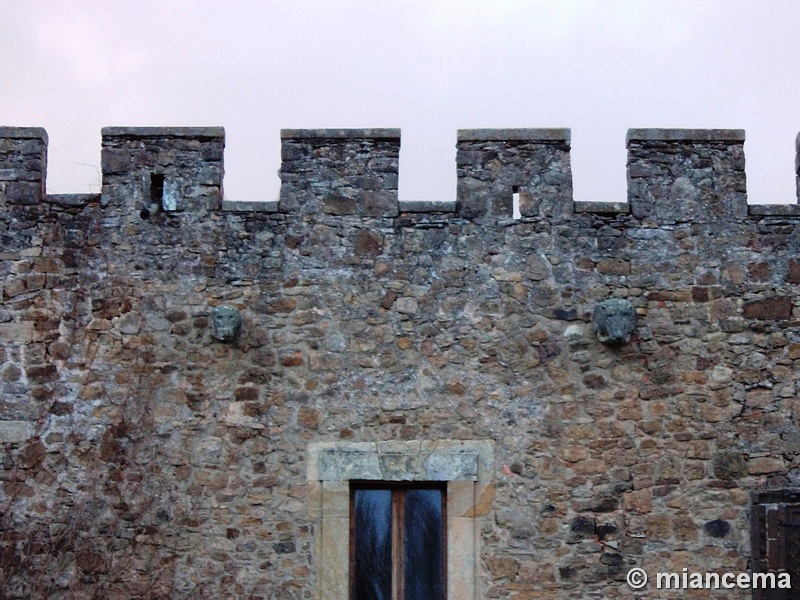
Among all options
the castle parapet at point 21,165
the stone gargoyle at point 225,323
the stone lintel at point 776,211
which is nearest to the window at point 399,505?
the stone gargoyle at point 225,323

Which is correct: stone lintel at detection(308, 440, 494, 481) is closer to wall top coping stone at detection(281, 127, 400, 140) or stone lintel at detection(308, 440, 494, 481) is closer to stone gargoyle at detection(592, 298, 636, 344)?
stone gargoyle at detection(592, 298, 636, 344)

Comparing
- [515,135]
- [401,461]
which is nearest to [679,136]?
[515,135]

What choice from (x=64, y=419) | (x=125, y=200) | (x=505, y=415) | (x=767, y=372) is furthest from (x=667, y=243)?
(x=64, y=419)

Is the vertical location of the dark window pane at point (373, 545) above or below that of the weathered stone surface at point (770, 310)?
below

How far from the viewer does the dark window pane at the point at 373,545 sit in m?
7.09

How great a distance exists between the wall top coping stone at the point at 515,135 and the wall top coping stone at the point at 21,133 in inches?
117

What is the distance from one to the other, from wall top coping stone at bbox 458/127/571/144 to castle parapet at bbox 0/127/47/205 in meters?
2.96

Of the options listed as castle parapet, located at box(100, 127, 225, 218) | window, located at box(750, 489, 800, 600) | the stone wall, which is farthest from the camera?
castle parapet, located at box(100, 127, 225, 218)

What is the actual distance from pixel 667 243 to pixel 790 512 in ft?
6.35

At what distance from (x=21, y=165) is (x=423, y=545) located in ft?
12.6

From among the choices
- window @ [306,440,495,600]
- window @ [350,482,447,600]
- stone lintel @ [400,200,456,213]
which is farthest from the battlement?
window @ [350,482,447,600]

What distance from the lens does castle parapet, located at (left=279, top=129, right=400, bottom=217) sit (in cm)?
738

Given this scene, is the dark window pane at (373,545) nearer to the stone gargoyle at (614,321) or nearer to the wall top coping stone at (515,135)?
the stone gargoyle at (614,321)

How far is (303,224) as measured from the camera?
7.37 meters
